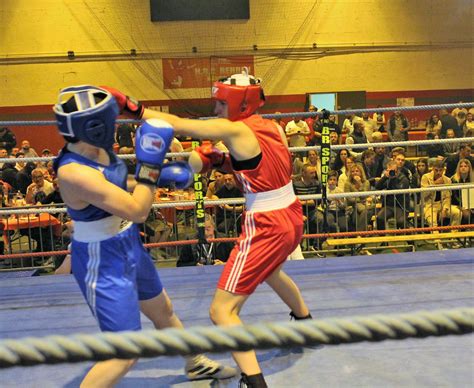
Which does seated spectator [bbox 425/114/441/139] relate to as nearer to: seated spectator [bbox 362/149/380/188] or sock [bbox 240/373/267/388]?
seated spectator [bbox 362/149/380/188]

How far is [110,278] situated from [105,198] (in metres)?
0.28

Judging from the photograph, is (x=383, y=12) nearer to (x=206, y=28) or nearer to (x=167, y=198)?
(x=206, y=28)

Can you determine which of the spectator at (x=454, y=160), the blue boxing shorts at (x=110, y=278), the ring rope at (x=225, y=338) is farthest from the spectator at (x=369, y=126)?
the ring rope at (x=225, y=338)

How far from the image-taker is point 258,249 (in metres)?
2.26

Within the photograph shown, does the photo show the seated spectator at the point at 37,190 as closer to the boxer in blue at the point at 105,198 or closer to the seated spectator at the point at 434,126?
the boxer in blue at the point at 105,198

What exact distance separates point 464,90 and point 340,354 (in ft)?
43.1

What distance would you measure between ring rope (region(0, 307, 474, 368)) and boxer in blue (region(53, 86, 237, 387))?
868 millimetres

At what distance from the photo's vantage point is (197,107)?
1344 centimetres

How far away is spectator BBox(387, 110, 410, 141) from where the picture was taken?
10891mm

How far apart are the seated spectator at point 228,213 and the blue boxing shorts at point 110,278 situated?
3.52 m

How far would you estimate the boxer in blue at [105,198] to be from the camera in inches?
68.8

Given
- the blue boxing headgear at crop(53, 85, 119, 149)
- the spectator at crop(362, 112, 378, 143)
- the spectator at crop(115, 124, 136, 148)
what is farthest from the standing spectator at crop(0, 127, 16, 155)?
the blue boxing headgear at crop(53, 85, 119, 149)

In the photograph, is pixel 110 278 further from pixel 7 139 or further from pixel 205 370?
pixel 7 139

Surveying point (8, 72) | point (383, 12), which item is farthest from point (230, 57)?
point (8, 72)
